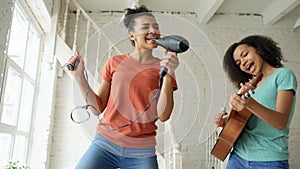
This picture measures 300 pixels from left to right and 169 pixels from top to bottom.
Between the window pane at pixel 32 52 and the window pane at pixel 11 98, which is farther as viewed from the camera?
the window pane at pixel 32 52

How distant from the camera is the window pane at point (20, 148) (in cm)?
227

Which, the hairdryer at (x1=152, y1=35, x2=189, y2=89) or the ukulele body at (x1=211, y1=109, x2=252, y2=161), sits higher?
the hairdryer at (x1=152, y1=35, x2=189, y2=89)

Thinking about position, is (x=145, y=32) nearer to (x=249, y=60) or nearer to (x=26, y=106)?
(x=249, y=60)

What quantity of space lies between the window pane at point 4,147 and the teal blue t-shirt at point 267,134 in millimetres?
1718

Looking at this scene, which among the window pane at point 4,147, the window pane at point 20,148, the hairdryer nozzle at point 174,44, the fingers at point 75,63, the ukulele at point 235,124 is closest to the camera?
the hairdryer nozzle at point 174,44

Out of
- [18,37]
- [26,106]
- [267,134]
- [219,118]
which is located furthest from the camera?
[26,106]

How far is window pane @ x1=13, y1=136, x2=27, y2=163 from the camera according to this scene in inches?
89.2

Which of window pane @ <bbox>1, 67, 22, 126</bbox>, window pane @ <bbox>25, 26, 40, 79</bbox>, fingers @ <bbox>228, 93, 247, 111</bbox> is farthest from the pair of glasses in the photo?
window pane @ <bbox>25, 26, 40, 79</bbox>

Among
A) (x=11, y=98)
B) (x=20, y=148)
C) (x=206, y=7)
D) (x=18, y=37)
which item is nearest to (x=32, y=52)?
(x=18, y=37)

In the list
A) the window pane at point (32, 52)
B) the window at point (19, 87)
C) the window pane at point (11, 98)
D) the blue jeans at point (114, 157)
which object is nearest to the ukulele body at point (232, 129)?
the blue jeans at point (114, 157)

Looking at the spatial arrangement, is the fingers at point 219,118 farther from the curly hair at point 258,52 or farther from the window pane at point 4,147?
the window pane at point 4,147

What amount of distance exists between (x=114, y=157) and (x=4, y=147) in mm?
1652

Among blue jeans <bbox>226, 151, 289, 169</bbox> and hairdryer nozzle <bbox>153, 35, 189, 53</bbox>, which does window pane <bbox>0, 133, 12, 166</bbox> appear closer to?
blue jeans <bbox>226, 151, 289, 169</bbox>

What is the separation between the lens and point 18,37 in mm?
2148
